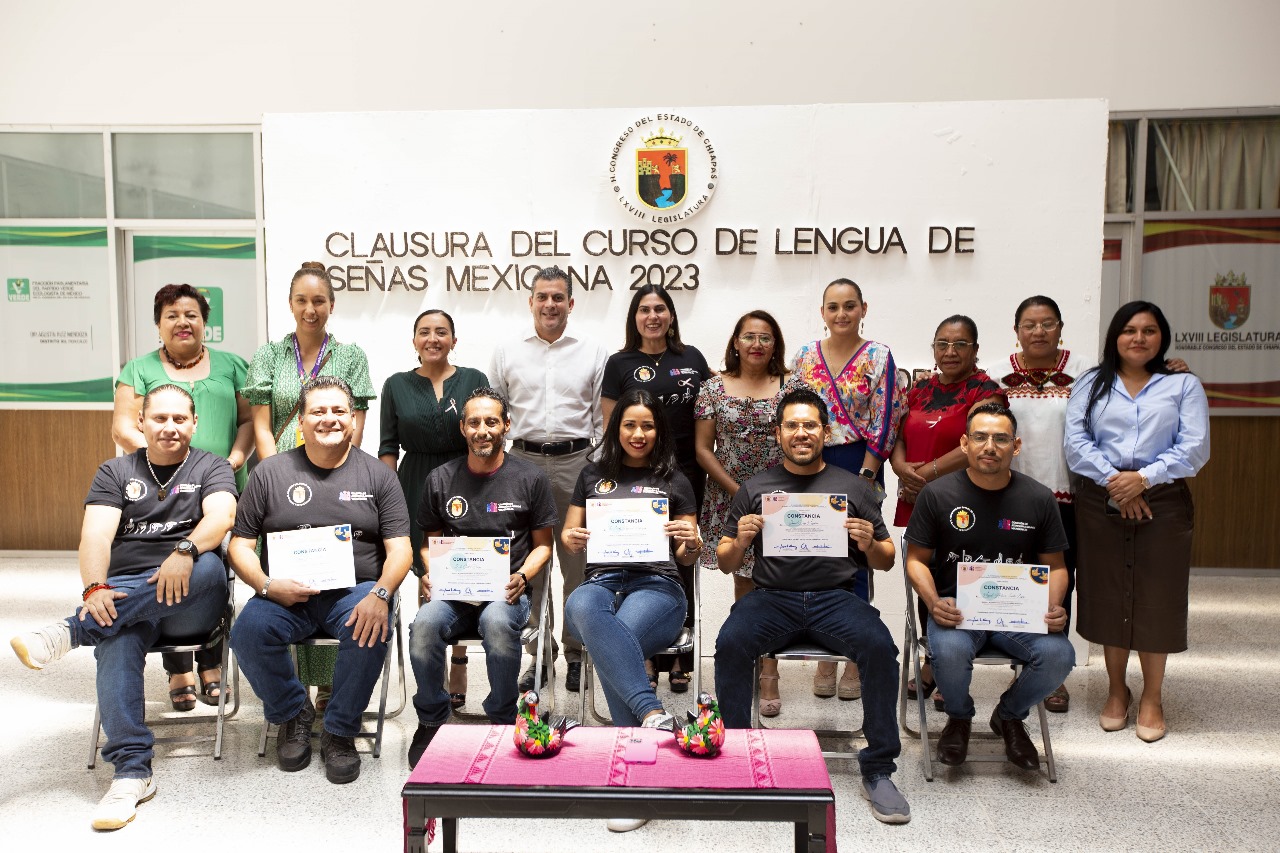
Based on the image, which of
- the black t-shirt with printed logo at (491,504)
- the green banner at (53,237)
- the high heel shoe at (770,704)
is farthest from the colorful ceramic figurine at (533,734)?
the green banner at (53,237)

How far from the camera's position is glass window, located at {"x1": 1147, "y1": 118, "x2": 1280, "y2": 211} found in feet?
21.8

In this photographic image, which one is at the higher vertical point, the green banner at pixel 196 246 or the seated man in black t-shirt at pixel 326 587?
the green banner at pixel 196 246

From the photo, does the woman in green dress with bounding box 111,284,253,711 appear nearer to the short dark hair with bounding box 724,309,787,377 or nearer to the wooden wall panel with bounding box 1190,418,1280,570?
the short dark hair with bounding box 724,309,787,377

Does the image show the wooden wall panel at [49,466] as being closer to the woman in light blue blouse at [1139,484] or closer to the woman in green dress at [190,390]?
the woman in green dress at [190,390]

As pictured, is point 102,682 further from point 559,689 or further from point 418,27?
point 418,27

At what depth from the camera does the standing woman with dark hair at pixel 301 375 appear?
3.98 meters

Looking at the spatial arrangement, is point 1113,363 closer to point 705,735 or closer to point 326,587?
point 705,735

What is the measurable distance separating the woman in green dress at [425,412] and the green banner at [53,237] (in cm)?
458

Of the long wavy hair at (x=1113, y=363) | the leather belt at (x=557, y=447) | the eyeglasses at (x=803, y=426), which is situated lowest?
the leather belt at (x=557, y=447)

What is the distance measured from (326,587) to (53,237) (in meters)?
5.54

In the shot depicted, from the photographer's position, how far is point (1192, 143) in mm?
6668

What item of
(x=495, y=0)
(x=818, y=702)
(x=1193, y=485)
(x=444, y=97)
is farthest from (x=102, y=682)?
(x=1193, y=485)

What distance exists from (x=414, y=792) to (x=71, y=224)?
6.72m
